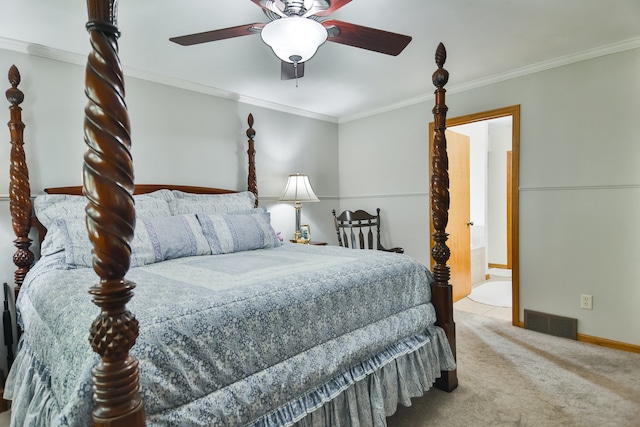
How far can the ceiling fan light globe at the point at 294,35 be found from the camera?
1608 mm

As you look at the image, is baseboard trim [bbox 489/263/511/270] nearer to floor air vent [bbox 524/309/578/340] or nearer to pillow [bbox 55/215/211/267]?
floor air vent [bbox 524/309/578/340]

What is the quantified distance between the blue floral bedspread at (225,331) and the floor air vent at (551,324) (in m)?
1.61

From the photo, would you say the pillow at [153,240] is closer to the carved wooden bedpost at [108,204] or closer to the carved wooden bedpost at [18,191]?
the carved wooden bedpost at [18,191]

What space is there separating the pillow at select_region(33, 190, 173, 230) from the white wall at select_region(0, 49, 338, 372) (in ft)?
0.76

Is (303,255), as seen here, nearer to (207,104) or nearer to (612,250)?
(207,104)

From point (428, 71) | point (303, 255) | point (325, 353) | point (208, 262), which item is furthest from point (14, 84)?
point (428, 71)

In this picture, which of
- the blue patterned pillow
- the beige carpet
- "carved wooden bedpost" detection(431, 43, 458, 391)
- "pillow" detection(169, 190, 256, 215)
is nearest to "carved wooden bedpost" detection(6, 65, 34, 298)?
"pillow" detection(169, 190, 256, 215)

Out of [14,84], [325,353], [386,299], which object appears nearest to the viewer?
[325,353]

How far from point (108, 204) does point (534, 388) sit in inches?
98.1

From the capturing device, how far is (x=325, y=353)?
146cm

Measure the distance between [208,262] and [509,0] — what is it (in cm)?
235

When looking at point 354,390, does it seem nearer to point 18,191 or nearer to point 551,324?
point 551,324

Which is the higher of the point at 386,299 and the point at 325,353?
the point at 386,299

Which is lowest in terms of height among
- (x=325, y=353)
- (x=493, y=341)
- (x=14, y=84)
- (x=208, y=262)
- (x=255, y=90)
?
(x=493, y=341)
